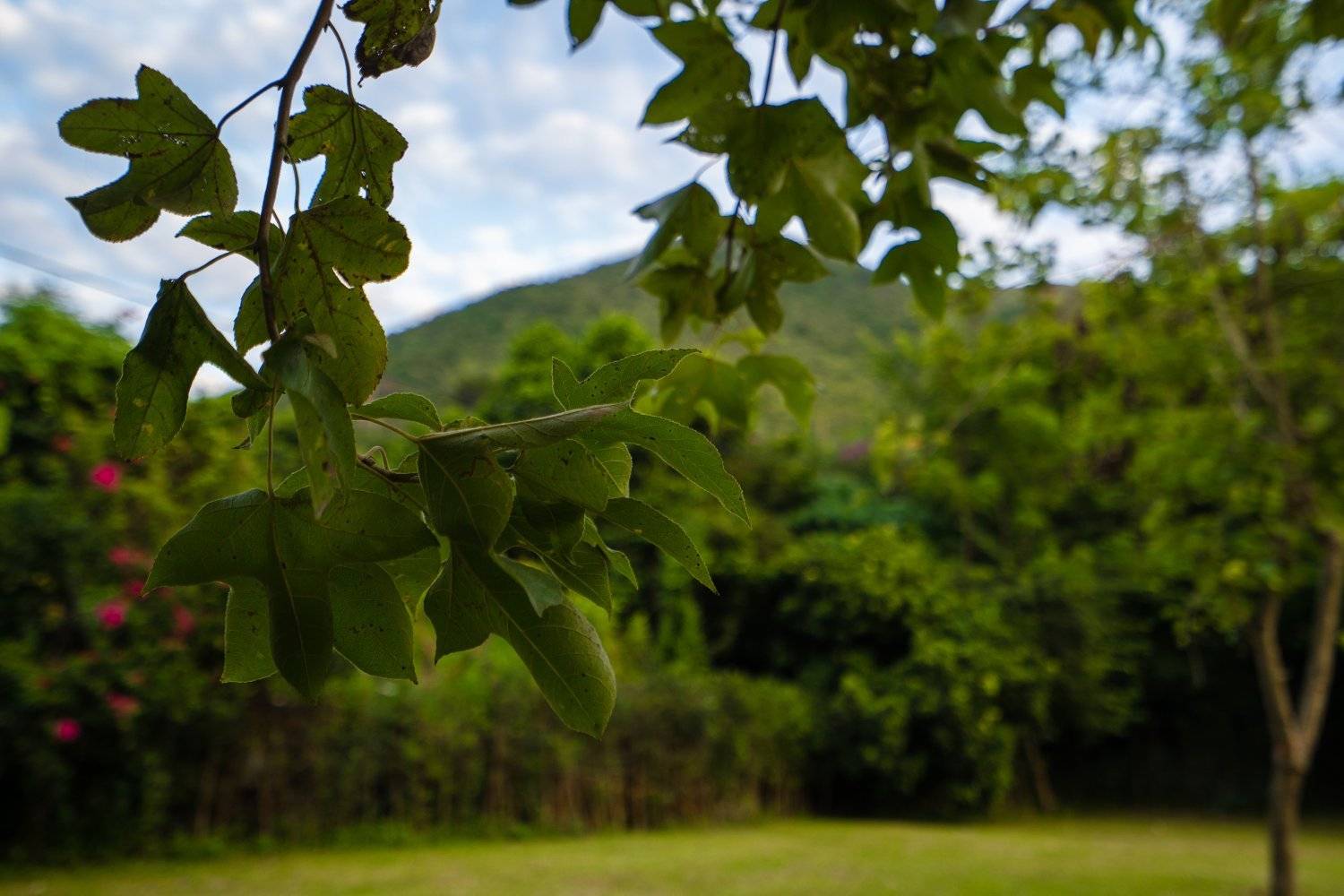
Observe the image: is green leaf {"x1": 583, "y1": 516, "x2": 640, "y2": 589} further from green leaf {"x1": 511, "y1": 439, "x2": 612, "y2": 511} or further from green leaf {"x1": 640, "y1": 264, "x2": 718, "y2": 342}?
green leaf {"x1": 640, "y1": 264, "x2": 718, "y2": 342}

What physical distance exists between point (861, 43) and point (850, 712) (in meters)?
9.07

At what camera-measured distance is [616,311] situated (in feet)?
42.5

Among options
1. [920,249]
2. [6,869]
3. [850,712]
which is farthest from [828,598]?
[920,249]

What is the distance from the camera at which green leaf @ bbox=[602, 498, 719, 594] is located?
41 centimetres

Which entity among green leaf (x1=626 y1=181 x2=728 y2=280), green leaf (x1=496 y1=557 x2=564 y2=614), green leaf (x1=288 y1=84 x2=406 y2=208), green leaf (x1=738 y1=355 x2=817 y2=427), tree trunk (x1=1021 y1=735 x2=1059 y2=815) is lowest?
tree trunk (x1=1021 y1=735 x2=1059 y2=815)

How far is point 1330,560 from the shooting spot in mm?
5402

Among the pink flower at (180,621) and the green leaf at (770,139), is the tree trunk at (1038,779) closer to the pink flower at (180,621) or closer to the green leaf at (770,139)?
the pink flower at (180,621)

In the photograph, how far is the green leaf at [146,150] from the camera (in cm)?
39

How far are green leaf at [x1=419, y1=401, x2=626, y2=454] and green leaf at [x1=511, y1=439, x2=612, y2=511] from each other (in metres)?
0.02

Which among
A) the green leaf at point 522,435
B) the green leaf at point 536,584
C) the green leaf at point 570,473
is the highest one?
the green leaf at point 522,435

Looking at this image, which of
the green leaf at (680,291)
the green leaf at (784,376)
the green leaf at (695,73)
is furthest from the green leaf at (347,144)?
the green leaf at (784,376)

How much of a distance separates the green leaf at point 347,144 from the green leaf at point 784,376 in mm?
570

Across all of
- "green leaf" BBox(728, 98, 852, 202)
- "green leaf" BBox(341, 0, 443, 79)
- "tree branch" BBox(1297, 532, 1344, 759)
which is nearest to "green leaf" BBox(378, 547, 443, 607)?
"green leaf" BBox(341, 0, 443, 79)

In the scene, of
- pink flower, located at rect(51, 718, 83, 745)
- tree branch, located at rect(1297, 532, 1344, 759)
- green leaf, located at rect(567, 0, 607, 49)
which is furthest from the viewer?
tree branch, located at rect(1297, 532, 1344, 759)
